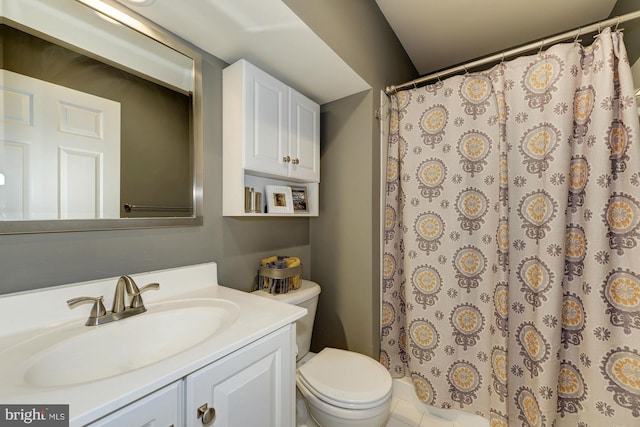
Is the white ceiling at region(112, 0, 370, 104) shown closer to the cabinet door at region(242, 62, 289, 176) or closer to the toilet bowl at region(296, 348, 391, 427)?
the cabinet door at region(242, 62, 289, 176)

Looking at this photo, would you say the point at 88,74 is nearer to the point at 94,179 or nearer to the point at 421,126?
the point at 94,179

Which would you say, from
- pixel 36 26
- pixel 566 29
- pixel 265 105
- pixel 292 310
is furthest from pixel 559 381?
pixel 36 26

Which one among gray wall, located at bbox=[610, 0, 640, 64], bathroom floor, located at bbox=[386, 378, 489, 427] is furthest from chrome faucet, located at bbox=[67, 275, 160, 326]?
gray wall, located at bbox=[610, 0, 640, 64]

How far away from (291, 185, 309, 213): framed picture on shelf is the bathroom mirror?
59 centimetres

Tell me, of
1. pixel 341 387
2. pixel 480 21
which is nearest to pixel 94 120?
pixel 341 387

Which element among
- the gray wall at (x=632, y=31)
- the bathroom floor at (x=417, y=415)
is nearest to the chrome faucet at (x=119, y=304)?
the bathroom floor at (x=417, y=415)

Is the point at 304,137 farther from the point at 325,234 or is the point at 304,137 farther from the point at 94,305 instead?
the point at 94,305

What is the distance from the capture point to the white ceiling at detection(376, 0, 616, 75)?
1.51 meters

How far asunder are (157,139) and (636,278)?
1.99 metres

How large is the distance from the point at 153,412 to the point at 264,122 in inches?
45.0

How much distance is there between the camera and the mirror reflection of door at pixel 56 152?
0.73 m

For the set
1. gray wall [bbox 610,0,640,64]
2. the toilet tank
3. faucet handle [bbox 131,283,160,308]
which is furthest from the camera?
the toilet tank

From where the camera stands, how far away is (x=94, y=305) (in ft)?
2.64

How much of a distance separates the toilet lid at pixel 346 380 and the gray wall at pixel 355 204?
28 cm
